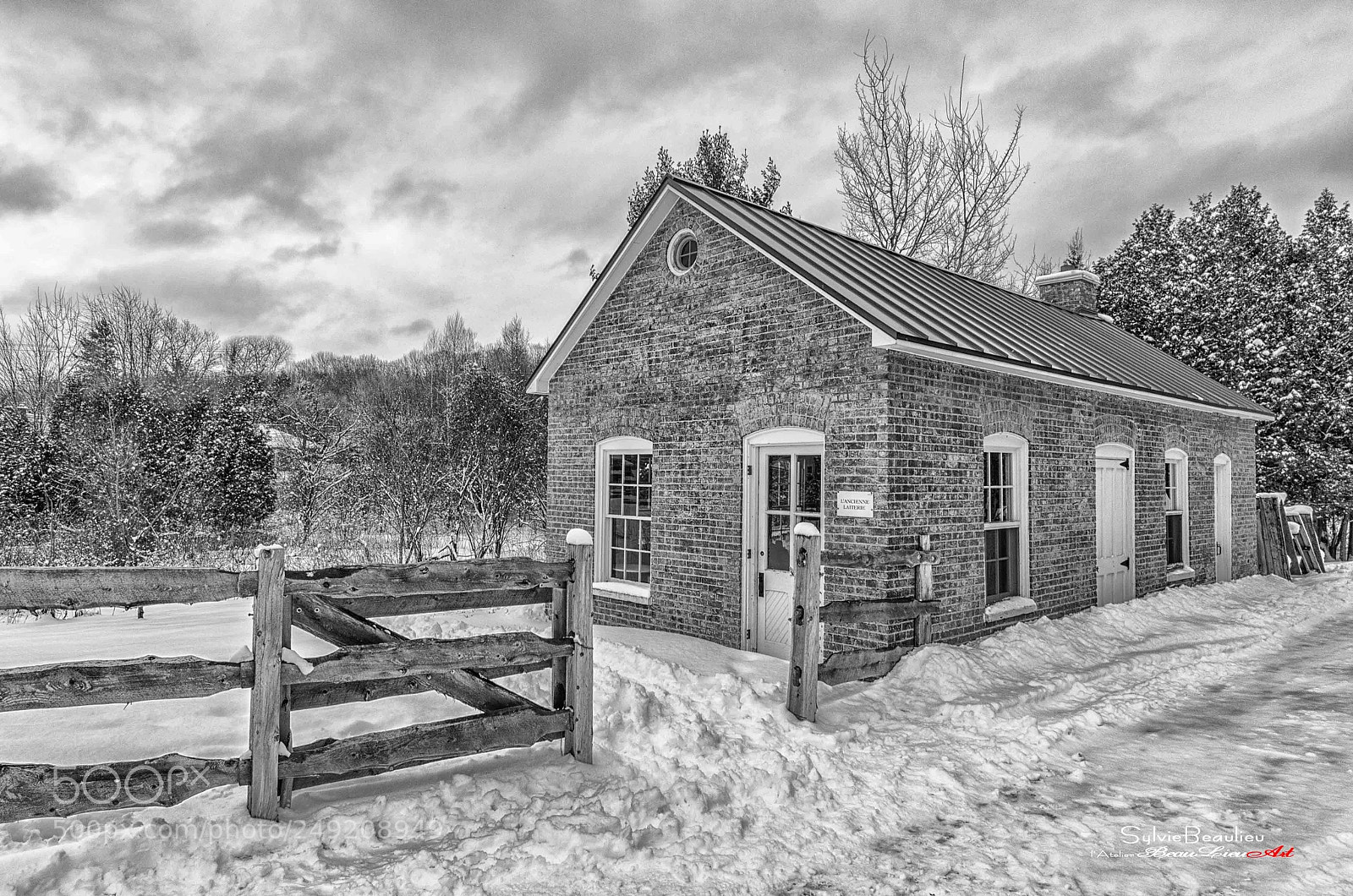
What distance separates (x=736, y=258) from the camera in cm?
966

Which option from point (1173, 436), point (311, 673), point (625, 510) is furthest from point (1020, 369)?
point (311, 673)

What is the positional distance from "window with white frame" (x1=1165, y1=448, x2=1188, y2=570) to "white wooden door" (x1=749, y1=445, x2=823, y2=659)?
26.9 feet

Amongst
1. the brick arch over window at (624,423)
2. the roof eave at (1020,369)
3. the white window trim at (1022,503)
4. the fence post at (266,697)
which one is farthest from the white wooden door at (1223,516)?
the fence post at (266,697)

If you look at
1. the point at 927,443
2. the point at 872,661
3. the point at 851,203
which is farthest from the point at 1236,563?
the point at 851,203

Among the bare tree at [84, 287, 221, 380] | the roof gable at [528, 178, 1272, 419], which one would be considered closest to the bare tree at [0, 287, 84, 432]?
the bare tree at [84, 287, 221, 380]

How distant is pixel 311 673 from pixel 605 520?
698cm

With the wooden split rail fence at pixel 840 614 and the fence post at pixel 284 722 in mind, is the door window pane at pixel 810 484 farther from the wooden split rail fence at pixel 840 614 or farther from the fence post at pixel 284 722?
the fence post at pixel 284 722

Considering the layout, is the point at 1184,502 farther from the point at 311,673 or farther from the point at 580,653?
the point at 311,673

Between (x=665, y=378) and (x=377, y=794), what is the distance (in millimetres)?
6722

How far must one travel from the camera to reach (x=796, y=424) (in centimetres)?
879

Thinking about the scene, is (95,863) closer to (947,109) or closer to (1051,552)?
(1051,552)

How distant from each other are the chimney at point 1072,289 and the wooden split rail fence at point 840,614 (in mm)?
12701

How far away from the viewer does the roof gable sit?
8.46 meters

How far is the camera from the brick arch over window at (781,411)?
8609mm
